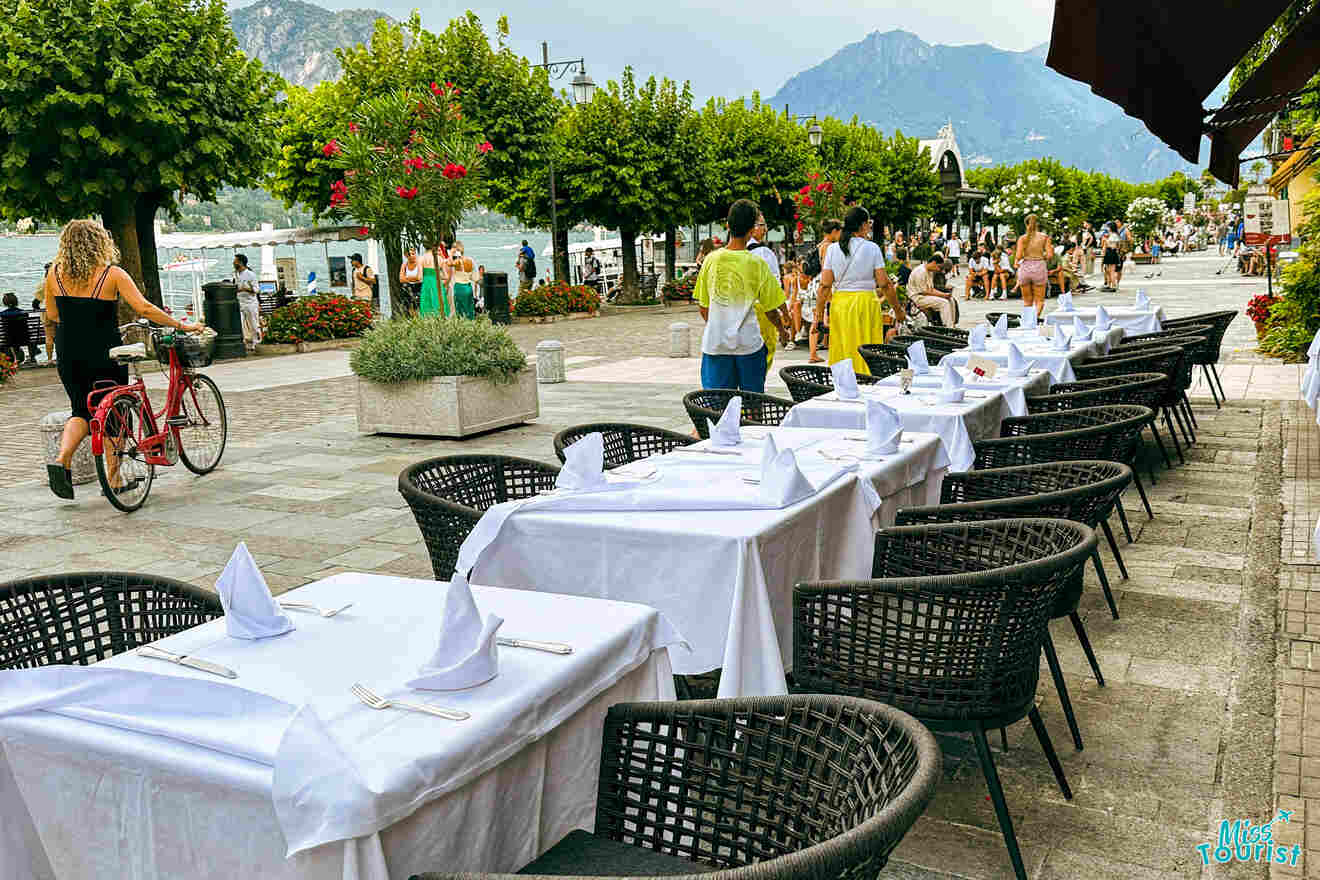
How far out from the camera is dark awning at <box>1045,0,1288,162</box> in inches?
163

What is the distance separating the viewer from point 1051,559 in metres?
2.80

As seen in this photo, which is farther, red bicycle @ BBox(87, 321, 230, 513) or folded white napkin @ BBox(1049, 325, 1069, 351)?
folded white napkin @ BBox(1049, 325, 1069, 351)

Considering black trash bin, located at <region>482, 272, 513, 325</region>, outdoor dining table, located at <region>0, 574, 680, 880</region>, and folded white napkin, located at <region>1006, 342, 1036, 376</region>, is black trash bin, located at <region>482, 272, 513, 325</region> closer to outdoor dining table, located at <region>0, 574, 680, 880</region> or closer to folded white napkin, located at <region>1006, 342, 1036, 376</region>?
folded white napkin, located at <region>1006, 342, 1036, 376</region>

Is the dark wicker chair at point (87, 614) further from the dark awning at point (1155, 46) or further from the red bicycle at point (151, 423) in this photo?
the red bicycle at point (151, 423)

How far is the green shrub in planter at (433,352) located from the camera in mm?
9578

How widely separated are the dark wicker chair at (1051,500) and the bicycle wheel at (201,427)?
5779 millimetres

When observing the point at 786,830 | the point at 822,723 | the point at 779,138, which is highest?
the point at 779,138

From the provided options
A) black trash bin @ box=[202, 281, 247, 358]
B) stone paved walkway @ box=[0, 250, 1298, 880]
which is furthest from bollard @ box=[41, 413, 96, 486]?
black trash bin @ box=[202, 281, 247, 358]

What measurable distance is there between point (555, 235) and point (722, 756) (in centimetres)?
2696

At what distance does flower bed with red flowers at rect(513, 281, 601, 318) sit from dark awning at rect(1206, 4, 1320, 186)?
17739 millimetres

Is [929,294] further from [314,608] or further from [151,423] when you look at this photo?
[314,608]

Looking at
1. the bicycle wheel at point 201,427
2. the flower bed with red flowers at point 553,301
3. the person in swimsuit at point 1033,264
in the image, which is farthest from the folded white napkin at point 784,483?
the flower bed with red flowers at point 553,301

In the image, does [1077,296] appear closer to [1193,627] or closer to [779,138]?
[779,138]

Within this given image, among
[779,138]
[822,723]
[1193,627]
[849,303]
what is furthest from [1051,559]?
[779,138]
